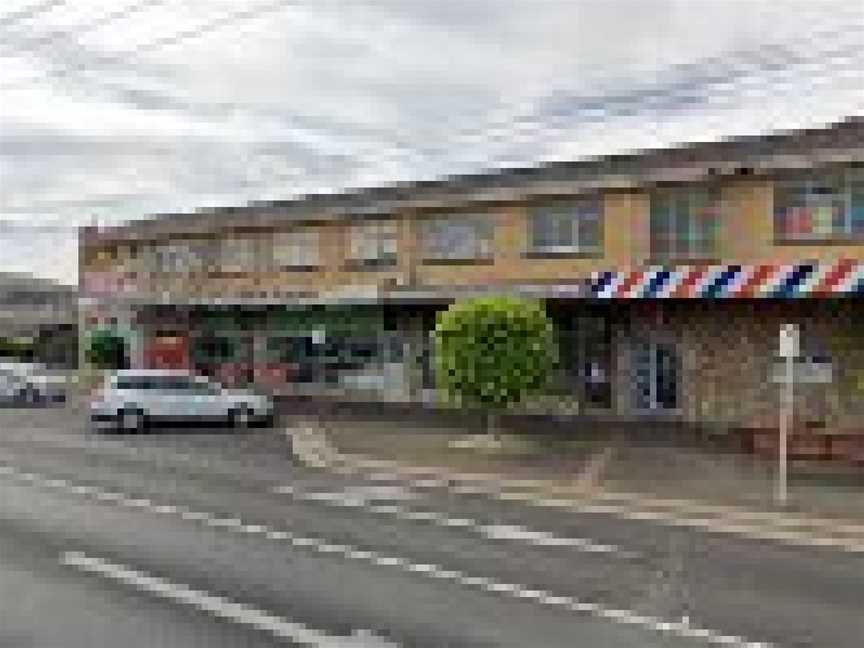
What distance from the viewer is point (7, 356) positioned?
56500mm

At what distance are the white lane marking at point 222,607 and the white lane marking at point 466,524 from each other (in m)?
4.25

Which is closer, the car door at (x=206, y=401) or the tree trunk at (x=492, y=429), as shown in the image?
the tree trunk at (x=492, y=429)

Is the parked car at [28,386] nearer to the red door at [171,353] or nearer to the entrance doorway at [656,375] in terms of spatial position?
the red door at [171,353]

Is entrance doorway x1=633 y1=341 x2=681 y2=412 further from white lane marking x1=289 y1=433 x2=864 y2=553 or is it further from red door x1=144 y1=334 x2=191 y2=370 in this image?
red door x1=144 y1=334 x2=191 y2=370

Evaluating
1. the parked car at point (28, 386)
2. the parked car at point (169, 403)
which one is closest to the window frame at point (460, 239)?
the parked car at point (169, 403)

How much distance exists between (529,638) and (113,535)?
20.6 ft

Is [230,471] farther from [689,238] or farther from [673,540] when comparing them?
[689,238]

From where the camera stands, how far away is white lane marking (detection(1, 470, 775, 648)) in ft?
29.7

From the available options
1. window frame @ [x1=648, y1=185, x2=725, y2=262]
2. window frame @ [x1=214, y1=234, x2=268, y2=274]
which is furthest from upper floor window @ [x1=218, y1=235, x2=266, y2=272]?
window frame @ [x1=648, y1=185, x2=725, y2=262]

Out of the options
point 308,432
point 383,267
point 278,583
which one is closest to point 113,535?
point 278,583

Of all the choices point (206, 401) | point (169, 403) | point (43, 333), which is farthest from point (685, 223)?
point (43, 333)

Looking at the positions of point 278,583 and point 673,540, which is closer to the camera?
point 278,583

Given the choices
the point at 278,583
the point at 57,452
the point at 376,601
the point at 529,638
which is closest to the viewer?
the point at 529,638

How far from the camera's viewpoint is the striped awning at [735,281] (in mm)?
22500
